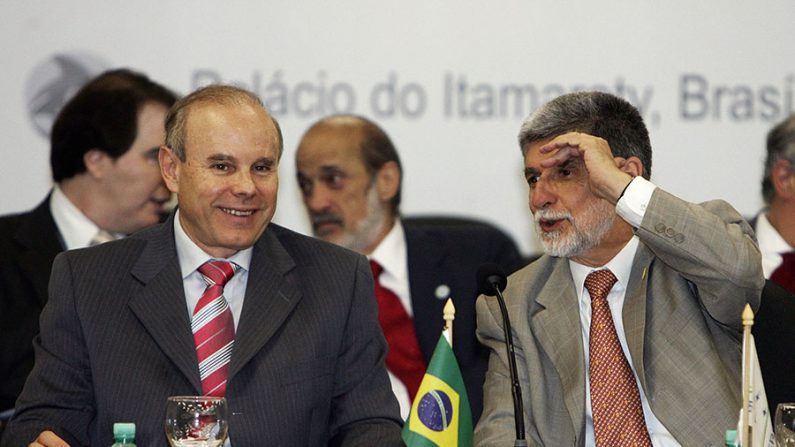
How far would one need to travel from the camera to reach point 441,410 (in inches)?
130

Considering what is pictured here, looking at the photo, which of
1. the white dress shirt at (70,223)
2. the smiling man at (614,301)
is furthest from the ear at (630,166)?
the white dress shirt at (70,223)

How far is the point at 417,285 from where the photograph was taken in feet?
17.7

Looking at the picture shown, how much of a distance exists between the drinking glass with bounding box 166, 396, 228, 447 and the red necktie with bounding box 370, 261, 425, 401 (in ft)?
7.14

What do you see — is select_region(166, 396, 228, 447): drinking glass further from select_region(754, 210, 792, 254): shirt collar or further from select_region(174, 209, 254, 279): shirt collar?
select_region(754, 210, 792, 254): shirt collar

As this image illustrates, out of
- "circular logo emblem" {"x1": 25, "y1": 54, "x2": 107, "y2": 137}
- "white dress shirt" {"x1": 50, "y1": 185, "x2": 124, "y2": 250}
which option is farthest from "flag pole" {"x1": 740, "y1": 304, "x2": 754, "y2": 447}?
"circular logo emblem" {"x1": 25, "y1": 54, "x2": 107, "y2": 137}

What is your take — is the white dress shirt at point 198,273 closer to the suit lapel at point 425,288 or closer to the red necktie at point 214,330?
the red necktie at point 214,330

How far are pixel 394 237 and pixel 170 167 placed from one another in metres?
1.87

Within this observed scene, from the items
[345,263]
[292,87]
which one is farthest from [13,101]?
[345,263]

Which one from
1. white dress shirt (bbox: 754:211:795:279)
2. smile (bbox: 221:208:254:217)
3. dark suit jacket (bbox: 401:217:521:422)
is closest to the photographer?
smile (bbox: 221:208:254:217)

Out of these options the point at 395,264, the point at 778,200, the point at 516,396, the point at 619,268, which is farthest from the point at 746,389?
the point at 778,200

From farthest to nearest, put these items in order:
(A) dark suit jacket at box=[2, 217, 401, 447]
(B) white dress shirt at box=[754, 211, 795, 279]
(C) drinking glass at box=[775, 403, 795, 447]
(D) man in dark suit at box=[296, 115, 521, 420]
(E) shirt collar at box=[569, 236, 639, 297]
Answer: (B) white dress shirt at box=[754, 211, 795, 279]
(D) man in dark suit at box=[296, 115, 521, 420]
(E) shirt collar at box=[569, 236, 639, 297]
(A) dark suit jacket at box=[2, 217, 401, 447]
(C) drinking glass at box=[775, 403, 795, 447]

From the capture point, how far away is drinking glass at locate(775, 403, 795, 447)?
2930 millimetres

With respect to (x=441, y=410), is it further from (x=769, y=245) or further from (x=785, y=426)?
(x=769, y=245)

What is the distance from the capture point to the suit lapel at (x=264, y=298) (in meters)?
3.57
